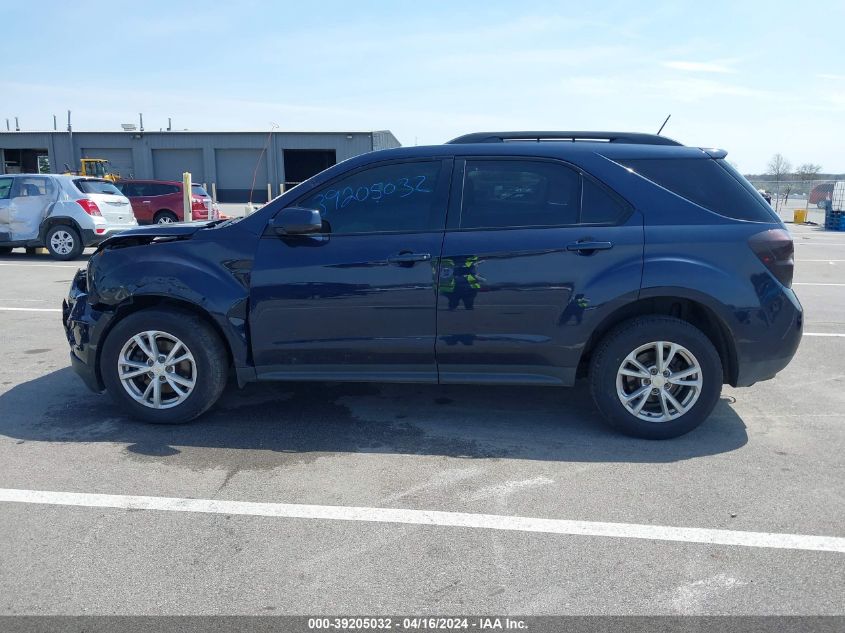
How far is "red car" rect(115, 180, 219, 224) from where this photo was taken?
22.5 meters

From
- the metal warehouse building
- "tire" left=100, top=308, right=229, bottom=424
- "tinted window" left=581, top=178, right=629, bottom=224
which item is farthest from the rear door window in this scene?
the metal warehouse building

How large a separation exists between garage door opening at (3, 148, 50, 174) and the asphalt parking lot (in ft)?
142

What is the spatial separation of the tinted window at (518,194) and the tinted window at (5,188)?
1272cm

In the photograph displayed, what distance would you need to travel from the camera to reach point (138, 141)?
1649 inches

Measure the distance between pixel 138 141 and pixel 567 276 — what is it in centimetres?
4273

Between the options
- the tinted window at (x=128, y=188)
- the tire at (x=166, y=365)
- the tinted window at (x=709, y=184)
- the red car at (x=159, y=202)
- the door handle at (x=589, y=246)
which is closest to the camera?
the door handle at (x=589, y=246)

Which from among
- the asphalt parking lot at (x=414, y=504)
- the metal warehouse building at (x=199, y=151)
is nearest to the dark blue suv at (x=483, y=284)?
the asphalt parking lot at (x=414, y=504)

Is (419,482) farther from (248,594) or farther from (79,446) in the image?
(79,446)

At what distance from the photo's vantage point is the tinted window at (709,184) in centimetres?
446

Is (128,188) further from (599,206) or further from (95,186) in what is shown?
(599,206)

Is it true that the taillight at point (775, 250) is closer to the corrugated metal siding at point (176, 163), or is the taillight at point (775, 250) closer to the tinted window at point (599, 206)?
the tinted window at point (599, 206)

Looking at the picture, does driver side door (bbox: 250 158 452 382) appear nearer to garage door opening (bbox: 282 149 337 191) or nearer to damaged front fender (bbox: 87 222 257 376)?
damaged front fender (bbox: 87 222 257 376)

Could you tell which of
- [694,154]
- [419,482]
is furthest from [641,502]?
[694,154]

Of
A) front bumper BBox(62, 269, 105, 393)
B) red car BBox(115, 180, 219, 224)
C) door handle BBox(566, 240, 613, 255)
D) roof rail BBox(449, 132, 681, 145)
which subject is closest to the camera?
door handle BBox(566, 240, 613, 255)
